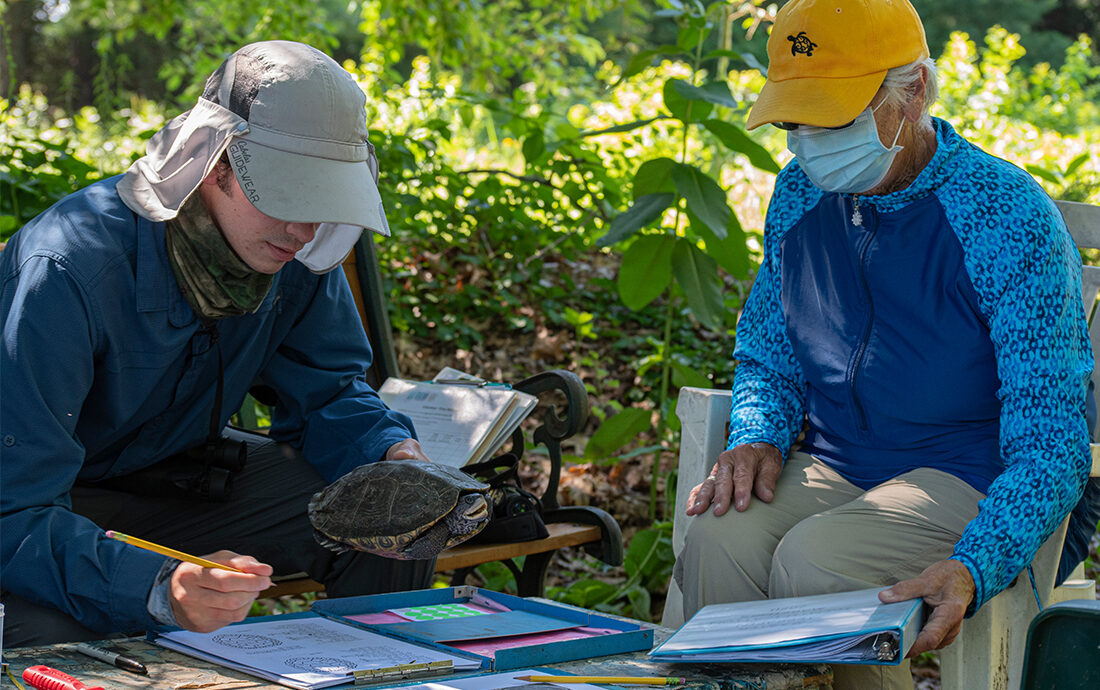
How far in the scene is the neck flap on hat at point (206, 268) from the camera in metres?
1.98

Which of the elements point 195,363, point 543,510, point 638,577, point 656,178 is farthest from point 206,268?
point 638,577

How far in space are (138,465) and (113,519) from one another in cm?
12

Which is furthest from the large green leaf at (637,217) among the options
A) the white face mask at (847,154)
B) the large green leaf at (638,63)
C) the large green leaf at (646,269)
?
the white face mask at (847,154)

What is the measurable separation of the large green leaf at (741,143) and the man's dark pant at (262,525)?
164 cm

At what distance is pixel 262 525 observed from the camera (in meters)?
2.34

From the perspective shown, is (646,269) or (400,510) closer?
(400,510)

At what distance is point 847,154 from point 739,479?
0.72m

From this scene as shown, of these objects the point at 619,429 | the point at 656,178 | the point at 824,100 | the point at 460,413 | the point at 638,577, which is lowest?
the point at 638,577

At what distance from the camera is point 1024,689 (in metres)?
Result: 1.12

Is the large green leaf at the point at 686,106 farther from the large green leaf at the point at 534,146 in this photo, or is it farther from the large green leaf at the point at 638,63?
the large green leaf at the point at 534,146

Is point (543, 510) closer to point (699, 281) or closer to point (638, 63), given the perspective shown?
point (699, 281)

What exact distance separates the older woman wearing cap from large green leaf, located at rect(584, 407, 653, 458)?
1.02m

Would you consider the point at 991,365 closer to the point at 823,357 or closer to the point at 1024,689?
the point at 823,357

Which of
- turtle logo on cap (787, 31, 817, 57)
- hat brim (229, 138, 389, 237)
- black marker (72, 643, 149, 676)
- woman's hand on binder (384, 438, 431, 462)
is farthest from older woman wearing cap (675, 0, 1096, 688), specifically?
black marker (72, 643, 149, 676)
